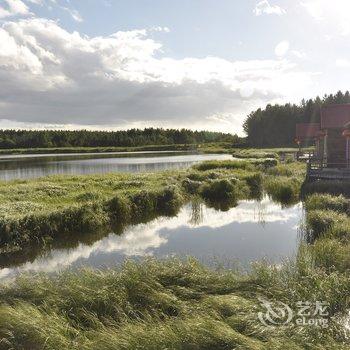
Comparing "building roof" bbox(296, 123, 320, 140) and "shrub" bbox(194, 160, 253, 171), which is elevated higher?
"building roof" bbox(296, 123, 320, 140)

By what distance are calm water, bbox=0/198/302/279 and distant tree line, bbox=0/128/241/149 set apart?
114 meters

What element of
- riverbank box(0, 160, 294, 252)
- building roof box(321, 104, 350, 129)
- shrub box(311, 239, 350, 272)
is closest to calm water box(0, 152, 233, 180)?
riverbank box(0, 160, 294, 252)

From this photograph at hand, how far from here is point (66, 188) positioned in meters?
24.9

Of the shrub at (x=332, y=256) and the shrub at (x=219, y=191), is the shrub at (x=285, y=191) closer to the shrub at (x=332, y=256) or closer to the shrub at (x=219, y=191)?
the shrub at (x=219, y=191)

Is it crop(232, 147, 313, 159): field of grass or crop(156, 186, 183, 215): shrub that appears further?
crop(232, 147, 313, 159): field of grass

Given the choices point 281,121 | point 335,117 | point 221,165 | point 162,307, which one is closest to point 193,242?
point 162,307

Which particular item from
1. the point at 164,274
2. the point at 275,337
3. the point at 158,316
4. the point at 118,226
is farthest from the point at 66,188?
the point at 275,337

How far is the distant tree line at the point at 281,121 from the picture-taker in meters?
104

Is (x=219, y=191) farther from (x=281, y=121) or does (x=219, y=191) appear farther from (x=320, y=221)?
(x=281, y=121)

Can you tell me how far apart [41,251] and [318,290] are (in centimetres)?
1013

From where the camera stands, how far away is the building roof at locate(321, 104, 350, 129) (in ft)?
99.6

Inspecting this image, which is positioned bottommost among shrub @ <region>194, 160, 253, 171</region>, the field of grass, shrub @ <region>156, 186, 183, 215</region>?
shrub @ <region>156, 186, 183, 215</region>

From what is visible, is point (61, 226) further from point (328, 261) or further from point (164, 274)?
point (328, 261)

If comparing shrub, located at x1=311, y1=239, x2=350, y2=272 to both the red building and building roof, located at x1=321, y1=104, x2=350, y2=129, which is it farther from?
building roof, located at x1=321, y1=104, x2=350, y2=129
